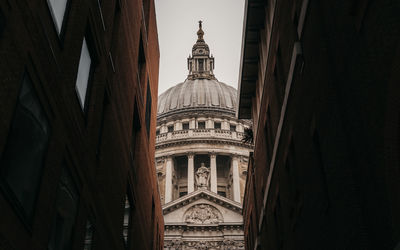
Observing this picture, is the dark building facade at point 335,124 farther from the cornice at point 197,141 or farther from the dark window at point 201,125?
the dark window at point 201,125

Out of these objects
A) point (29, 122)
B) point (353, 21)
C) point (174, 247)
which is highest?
point (174, 247)

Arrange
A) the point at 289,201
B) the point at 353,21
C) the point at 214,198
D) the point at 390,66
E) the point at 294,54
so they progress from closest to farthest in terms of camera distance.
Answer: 1. the point at 390,66
2. the point at 353,21
3. the point at 294,54
4. the point at 289,201
5. the point at 214,198

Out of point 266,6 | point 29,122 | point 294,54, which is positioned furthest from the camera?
point 266,6

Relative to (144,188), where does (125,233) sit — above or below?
below

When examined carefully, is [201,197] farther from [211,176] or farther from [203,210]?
[211,176]

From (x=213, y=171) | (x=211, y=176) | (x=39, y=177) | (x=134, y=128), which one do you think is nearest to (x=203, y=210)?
Answer: (x=211, y=176)

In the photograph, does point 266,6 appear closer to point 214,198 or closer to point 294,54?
point 294,54

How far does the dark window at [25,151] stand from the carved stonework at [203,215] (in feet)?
168

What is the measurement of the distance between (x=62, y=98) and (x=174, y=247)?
48.1m

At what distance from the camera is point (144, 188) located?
25.1m

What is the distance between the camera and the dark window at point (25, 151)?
9109mm

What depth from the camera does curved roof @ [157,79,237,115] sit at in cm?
9712

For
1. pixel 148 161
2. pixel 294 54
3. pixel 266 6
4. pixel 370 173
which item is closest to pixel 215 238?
pixel 148 161

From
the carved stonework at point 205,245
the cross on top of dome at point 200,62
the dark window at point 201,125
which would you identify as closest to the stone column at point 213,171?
the dark window at point 201,125
